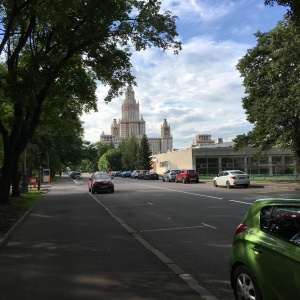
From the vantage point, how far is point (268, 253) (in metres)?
3.87

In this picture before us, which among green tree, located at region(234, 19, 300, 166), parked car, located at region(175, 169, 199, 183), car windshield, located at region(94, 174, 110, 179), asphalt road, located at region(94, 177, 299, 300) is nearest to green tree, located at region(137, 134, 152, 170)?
parked car, located at region(175, 169, 199, 183)

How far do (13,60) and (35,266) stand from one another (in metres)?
12.8

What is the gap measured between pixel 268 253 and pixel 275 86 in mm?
25522

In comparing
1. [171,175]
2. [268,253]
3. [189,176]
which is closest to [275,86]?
[189,176]

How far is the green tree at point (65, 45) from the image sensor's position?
13.0 m

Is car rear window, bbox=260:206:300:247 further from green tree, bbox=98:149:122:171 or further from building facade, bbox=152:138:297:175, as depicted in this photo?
green tree, bbox=98:149:122:171

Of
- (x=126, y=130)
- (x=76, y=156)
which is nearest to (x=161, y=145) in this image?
(x=126, y=130)

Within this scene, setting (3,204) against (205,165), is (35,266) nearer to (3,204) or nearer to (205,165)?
(3,204)

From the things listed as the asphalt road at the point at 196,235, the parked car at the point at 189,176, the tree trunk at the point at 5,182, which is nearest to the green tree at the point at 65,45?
the tree trunk at the point at 5,182

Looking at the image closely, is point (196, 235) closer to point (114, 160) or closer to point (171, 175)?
point (171, 175)

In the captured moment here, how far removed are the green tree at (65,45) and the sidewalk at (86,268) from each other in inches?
254

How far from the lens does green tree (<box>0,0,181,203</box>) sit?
42.7 feet

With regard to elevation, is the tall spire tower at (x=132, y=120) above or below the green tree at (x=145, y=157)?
above

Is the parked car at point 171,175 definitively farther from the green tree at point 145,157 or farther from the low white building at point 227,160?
the green tree at point 145,157
